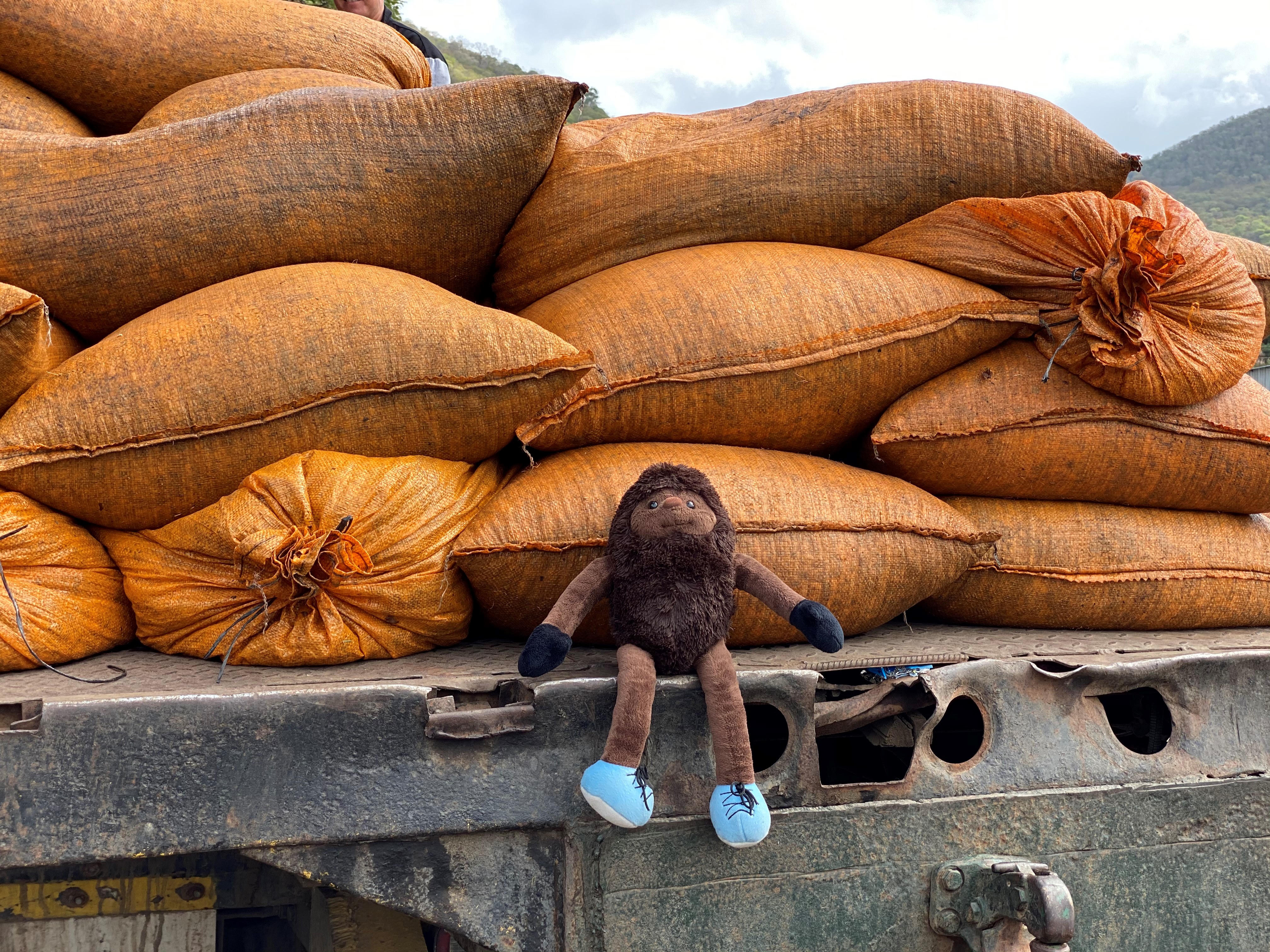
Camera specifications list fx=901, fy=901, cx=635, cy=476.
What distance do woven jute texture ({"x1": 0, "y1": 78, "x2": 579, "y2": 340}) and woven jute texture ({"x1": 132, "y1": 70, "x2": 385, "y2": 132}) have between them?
0.19m

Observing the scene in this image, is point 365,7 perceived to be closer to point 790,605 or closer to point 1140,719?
point 790,605

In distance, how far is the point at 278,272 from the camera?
1704 millimetres

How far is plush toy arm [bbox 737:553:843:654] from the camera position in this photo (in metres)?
1.38

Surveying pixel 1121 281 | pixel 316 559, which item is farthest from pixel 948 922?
pixel 1121 281

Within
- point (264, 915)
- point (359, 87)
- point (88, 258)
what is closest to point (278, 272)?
point (88, 258)

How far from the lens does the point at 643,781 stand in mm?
1244

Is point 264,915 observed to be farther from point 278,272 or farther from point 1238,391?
point 1238,391

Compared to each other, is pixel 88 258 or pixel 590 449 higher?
pixel 88 258

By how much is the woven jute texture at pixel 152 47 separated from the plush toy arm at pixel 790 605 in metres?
1.71

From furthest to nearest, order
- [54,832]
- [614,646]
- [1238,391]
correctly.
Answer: [1238,391] < [614,646] < [54,832]

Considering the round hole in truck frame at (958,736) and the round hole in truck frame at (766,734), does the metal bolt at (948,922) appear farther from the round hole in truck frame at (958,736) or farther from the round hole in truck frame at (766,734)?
the round hole in truck frame at (958,736)

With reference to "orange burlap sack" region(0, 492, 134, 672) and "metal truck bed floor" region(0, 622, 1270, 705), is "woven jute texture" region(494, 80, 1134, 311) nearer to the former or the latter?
"metal truck bed floor" region(0, 622, 1270, 705)

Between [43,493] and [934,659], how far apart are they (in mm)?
1534

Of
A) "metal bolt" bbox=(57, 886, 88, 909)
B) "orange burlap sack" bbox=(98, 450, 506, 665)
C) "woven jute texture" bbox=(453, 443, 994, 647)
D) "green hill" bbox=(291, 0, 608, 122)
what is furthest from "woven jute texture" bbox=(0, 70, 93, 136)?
"green hill" bbox=(291, 0, 608, 122)
